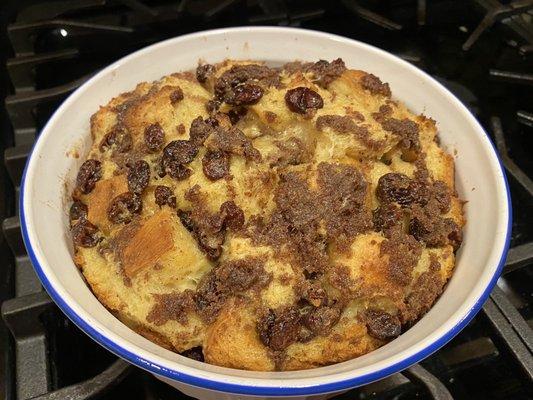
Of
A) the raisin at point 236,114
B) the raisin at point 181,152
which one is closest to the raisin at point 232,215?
the raisin at point 181,152

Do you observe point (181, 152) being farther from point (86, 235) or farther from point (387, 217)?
point (387, 217)

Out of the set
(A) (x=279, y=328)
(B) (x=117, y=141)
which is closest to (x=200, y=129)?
(B) (x=117, y=141)

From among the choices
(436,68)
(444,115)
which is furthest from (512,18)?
(444,115)

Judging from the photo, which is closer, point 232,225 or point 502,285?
point 232,225

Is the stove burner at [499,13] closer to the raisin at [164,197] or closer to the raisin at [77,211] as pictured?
the raisin at [164,197]

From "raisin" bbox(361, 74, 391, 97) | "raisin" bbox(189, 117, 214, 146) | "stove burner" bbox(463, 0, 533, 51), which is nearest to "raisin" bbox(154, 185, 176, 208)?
"raisin" bbox(189, 117, 214, 146)

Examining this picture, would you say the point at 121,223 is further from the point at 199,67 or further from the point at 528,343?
the point at 528,343

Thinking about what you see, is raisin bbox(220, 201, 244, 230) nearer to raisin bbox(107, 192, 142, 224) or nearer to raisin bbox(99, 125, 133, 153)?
raisin bbox(107, 192, 142, 224)
